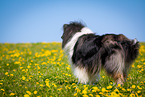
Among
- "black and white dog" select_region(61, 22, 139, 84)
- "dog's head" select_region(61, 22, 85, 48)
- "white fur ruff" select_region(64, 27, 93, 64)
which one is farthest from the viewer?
"dog's head" select_region(61, 22, 85, 48)

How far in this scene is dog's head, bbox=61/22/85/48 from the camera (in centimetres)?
416

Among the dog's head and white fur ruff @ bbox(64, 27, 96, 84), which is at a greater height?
the dog's head

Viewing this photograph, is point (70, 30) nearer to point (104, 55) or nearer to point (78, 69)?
point (78, 69)

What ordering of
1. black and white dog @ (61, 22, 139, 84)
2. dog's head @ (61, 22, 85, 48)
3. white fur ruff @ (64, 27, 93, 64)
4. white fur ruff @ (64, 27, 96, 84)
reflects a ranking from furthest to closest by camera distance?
dog's head @ (61, 22, 85, 48) → white fur ruff @ (64, 27, 93, 64) → white fur ruff @ (64, 27, 96, 84) → black and white dog @ (61, 22, 139, 84)

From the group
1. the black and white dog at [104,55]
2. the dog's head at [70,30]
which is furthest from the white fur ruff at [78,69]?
the dog's head at [70,30]

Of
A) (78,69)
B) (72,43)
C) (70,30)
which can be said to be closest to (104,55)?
(78,69)

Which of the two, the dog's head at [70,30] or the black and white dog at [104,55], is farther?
the dog's head at [70,30]

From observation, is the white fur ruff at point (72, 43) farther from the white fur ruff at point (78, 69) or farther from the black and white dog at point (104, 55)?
the black and white dog at point (104, 55)

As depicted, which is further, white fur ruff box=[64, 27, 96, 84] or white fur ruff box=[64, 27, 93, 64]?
white fur ruff box=[64, 27, 93, 64]

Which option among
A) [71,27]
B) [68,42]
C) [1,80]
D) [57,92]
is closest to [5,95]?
[1,80]

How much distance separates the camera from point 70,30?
420cm

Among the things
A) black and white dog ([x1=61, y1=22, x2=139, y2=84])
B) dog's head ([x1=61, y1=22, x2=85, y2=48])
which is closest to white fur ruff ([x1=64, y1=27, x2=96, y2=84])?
black and white dog ([x1=61, y1=22, x2=139, y2=84])

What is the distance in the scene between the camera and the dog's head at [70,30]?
4160 mm

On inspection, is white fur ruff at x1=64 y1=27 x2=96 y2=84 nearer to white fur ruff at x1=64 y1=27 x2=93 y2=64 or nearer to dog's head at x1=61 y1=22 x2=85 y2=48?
white fur ruff at x1=64 y1=27 x2=93 y2=64
